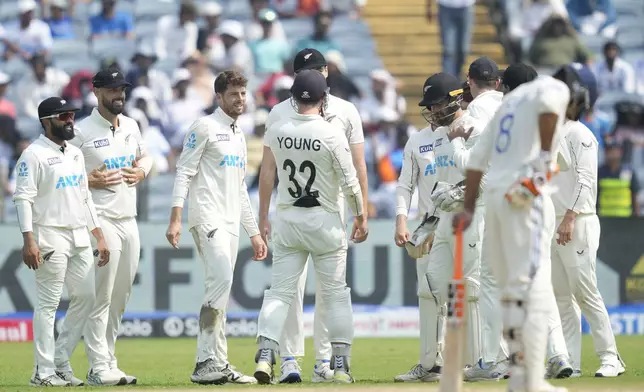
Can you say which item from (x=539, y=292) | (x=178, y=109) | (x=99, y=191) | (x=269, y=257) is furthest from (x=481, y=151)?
(x=178, y=109)

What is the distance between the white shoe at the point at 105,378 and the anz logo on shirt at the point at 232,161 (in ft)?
6.05

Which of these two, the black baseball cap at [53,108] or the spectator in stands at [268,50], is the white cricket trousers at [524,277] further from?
the spectator in stands at [268,50]

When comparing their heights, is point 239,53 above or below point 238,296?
above

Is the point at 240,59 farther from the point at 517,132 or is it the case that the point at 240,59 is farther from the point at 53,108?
the point at 517,132

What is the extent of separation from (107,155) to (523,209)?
4.05m

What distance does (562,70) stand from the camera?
8078 millimetres

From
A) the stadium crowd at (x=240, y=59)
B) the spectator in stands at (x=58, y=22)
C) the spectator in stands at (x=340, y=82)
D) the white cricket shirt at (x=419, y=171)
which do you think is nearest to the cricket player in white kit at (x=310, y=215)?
the white cricket shirt at (x=419, y=171)

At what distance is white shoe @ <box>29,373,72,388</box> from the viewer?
9.12 metres

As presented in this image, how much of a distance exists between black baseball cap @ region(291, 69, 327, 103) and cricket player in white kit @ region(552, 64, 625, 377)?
2.07 metres

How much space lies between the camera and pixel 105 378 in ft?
30.8

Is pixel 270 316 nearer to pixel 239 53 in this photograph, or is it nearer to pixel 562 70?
pixel 562 70

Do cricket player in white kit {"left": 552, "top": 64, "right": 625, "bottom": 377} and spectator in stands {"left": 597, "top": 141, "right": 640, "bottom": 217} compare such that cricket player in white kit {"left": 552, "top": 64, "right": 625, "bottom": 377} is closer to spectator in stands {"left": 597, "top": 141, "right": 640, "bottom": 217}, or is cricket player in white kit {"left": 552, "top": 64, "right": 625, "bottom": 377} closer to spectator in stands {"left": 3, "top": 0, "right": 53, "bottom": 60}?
spectator in stands {"left": 597, "top": 141, "right": 640, "bottom": 217}

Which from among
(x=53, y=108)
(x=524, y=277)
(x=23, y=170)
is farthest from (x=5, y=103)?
(x=524, y=277)

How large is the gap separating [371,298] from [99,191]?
5919 millimetres
